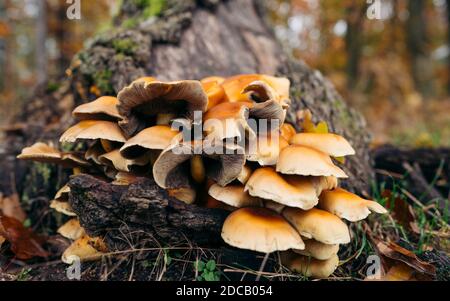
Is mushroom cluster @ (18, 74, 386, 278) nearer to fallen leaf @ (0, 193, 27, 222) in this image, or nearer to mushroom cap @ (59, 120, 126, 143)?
mushroom cap @ (59, 120, 126, 143)

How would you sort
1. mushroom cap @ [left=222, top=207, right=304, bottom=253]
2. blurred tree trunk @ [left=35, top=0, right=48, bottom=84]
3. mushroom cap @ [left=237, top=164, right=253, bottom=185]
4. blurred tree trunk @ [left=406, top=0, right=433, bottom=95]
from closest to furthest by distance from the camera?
mushroom cap @ [left=222, top=207, right=304, bottom=253]
mushroom cap @ [left=237, top=164, right=253, bottom=185]
blurred tree trunk @ [left=406, top=0, right=433, bottom=95]
blurred tree trunk @ [left=35, top=0, right=48, bottom=84]

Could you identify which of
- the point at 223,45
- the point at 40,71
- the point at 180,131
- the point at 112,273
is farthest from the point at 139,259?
the point at 40,71

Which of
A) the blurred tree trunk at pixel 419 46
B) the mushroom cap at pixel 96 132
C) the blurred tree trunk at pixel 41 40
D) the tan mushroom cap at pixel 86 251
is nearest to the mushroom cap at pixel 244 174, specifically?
the mushroom cap at pixel 96 132

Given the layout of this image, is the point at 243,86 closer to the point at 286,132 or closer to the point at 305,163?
the point at 286,132

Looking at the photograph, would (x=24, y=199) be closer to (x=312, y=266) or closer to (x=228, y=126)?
(x=228, y=126)

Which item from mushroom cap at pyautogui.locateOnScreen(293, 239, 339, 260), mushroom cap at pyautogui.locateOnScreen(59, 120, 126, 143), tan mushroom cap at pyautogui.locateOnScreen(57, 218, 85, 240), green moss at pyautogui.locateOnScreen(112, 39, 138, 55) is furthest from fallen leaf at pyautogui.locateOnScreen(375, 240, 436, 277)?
→ green moss at pyautogui.locateOnScreen(112, 39, 138, 55)

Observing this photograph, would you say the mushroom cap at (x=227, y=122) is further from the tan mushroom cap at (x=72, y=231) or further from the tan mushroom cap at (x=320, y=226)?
the tan mushroom cap at (x=72, y=231)
